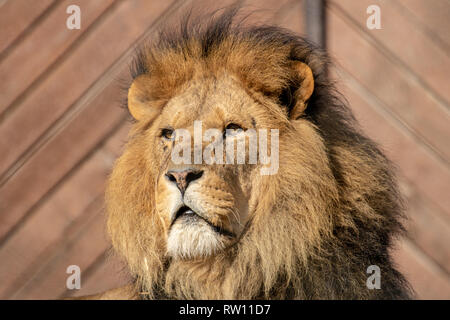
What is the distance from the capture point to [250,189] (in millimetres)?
2709

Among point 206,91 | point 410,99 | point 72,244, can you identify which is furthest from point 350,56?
point 72,244

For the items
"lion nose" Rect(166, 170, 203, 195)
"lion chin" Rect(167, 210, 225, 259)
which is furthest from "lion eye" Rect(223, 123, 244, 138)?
"lion chin" Rect(167, 210, 225, 259)

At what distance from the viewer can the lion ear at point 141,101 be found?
310 centimetres

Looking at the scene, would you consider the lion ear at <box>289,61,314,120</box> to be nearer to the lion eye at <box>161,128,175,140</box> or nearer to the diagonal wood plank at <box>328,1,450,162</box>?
the lion eye at <box>161,128,175,140</box>

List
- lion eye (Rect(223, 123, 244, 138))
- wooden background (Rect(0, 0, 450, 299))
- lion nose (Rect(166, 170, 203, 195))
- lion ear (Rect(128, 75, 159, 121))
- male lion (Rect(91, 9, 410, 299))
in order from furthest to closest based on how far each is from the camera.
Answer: wooden background (Rect(0, 0, 450, 299)), lion ear (Rect(128, 75, 159, 121)), lion eye (Rect(223, 123, 244, 138)), male lion (Rect(91, 9, 410, 299)), lion nose (Rect(166, 170, 203, 195))

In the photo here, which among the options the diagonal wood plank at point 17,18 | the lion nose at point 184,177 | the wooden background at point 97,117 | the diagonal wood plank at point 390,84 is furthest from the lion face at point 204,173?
the diagonal wood plank at point 17,18

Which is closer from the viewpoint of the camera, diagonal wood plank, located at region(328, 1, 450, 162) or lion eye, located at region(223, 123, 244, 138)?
lion eye, located at region(223, 123, 244, 138)

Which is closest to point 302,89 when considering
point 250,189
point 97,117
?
point 250,189

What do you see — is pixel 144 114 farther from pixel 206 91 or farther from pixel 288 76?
pixel 288 76

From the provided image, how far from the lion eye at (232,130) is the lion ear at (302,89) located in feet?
0.92

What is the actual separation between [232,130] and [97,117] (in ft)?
7.56

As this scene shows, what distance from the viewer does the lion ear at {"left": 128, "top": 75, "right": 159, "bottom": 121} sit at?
10.2 ft
